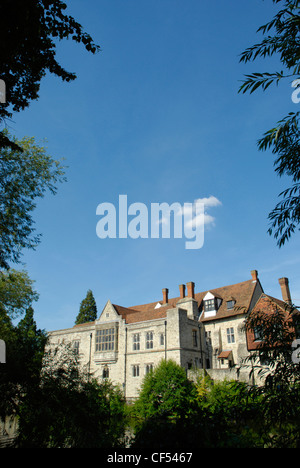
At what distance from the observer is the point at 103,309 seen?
3622 centimetres

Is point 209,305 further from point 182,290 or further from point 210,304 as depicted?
point 182,290

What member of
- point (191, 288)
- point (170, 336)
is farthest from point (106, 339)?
point (191, 288)

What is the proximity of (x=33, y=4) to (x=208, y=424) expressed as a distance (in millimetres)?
9816

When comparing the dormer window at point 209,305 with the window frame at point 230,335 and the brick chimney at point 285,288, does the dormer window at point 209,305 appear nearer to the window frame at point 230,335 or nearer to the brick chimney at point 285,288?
the window frame at point 230,335

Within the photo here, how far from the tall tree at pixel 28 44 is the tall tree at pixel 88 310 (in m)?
47.0

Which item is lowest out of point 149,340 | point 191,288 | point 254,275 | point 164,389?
point 164,389

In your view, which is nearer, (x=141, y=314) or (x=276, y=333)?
(x=276, y=333)

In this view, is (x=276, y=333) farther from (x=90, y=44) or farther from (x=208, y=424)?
(x=90, y=44)

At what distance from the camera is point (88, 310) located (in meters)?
52.9

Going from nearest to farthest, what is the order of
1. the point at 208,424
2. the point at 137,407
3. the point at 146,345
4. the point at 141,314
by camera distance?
the point at 208,424 < the point at 137,407 < the point at 146,345 < the point at 141,314

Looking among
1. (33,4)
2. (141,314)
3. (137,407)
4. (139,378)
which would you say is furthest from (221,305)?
(33,4)

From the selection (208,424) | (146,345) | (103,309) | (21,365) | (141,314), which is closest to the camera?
(208,424)

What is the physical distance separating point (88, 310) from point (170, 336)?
2700 cm

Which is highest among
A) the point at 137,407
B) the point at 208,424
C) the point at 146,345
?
the point at 146,345
